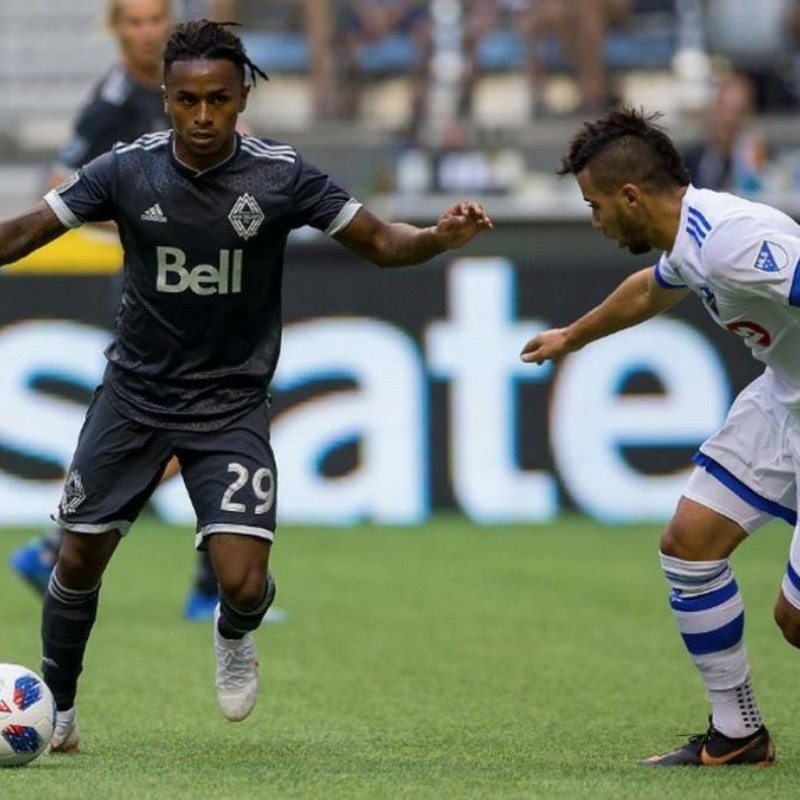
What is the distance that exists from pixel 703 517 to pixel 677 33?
12111mm

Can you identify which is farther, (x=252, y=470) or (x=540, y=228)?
(x=540, y=228)

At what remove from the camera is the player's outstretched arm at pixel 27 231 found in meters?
5.79

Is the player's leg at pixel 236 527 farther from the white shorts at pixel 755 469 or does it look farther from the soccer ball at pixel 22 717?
the white shorts at pixel 755 469

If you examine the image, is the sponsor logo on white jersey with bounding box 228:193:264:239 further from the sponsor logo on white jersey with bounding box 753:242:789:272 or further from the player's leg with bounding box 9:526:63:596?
the player's leg with bounding box 9:526:63:596

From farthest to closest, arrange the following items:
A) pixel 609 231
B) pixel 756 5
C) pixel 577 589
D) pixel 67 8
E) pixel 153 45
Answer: pixel 67 8 → pixel 756 5 → pixel 577 589 → pixel 153 45 → pixel 609 231

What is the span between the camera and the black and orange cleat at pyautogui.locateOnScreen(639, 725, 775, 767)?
5863 millimetres

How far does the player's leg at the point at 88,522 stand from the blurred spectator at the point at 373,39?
38.2ft

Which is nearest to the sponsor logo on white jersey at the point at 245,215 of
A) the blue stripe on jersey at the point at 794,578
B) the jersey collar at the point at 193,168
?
the jersey collar at the point at 193,168

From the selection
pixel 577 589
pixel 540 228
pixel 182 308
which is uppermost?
pixel 182 308

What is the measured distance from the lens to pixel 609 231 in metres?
5.79

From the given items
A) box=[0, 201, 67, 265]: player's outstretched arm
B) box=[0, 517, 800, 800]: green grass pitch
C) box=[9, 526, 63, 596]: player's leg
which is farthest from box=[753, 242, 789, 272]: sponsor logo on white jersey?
box=[9, 526, 63, 596]: player's leg

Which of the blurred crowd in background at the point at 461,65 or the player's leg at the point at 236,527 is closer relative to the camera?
the player's leg at the point at 236,527

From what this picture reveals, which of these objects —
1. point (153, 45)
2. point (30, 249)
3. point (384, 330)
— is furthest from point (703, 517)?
point (384, 330)

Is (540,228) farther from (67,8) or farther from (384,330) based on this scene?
(67,8)
